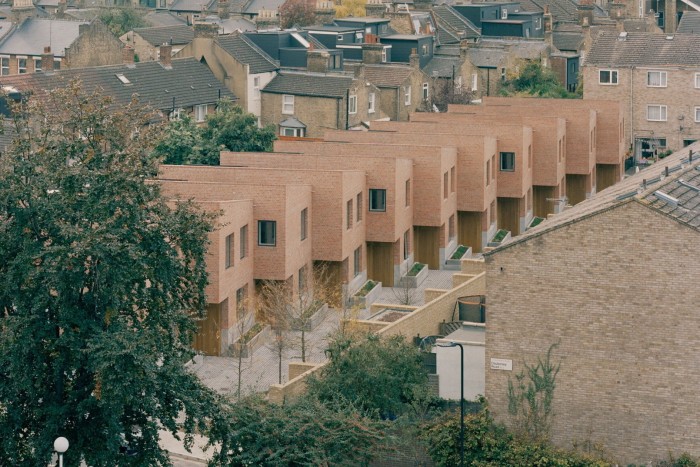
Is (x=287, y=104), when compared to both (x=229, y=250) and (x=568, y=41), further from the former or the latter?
(x=229, y=250)

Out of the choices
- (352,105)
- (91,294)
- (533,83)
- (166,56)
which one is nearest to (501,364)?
(91,294)

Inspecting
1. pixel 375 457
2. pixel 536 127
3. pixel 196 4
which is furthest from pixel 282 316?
pixel 196 4

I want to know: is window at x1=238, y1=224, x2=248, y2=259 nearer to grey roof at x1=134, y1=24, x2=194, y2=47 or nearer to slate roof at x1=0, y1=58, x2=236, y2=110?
slate roof at x1=0, y1=58, x2=236, y2=110

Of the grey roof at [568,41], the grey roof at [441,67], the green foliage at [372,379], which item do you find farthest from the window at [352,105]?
the green foliage at [372,379]

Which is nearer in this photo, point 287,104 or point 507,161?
point 507,161

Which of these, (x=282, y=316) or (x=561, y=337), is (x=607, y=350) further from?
(x=282, y=316)

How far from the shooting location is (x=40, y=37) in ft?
363

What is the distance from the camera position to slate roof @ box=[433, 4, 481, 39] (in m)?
127

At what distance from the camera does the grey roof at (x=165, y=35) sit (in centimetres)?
11894

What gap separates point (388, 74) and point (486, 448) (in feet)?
190

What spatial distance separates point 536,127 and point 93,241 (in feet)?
151

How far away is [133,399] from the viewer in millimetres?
42594

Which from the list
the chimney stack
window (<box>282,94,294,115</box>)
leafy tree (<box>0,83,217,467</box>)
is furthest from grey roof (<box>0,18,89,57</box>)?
leafy tree (<box>0,83,217,467</box>)

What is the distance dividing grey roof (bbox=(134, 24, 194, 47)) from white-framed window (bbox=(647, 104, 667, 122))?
3678 centimetres
